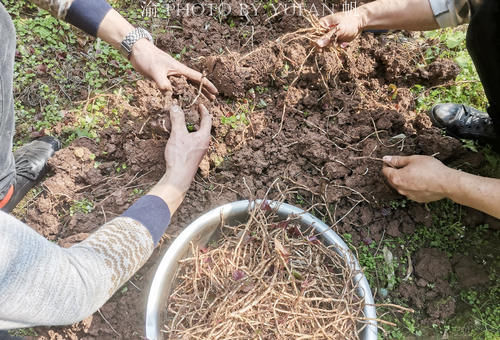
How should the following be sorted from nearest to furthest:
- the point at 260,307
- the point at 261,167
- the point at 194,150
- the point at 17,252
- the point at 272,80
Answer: the point at 17,252
the point at 260,307
the point at 194,150
the point at 261,167
the point at 272,80

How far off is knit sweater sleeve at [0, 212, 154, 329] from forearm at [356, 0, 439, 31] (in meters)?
1.86

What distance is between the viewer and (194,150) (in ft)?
6.25

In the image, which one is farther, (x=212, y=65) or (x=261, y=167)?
(x=212, y=65)

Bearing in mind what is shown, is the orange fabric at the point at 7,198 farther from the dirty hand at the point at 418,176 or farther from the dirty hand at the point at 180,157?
the dirty hand at the point at 418,176

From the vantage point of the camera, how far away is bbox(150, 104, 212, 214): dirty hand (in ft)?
5.84

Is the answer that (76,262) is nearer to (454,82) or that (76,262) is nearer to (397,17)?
(397,17)

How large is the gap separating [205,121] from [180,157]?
0.27m

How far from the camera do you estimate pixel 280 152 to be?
7.14ft

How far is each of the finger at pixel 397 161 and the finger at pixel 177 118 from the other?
113 cm

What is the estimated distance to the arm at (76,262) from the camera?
1052 mm

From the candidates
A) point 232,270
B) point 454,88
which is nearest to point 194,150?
point 232,270

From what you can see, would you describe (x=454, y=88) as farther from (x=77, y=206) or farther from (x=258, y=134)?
(x=77, y=206)

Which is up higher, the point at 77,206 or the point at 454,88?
the point at 77,206

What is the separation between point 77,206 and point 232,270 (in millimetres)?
1040
